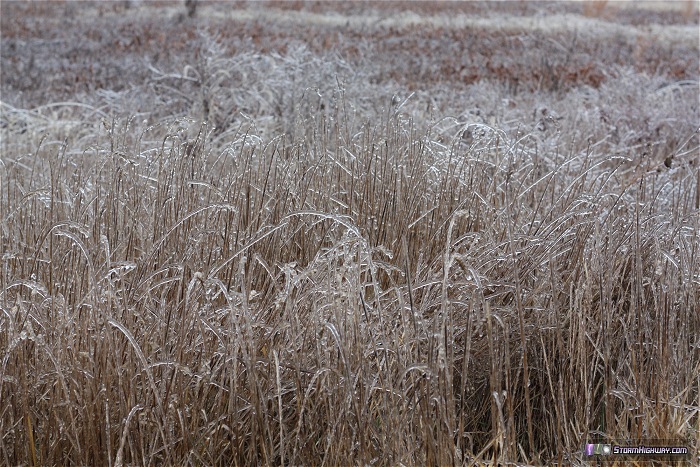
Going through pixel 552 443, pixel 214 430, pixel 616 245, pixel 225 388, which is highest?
pixel 616 245

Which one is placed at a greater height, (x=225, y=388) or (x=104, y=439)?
(x=225, y=388)

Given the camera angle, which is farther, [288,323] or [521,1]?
[521,1]

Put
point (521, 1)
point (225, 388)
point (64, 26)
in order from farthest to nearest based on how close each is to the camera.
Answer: point (521, 1), point (64, 26), point (225, 388)

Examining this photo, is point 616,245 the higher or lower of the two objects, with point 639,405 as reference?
higher

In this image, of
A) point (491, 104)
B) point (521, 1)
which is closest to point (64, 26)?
point (491, 104)

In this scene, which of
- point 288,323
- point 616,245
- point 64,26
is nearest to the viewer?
point 288,323

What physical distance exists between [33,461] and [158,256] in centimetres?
84

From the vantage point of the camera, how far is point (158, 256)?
2.74m

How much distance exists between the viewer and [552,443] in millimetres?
2383

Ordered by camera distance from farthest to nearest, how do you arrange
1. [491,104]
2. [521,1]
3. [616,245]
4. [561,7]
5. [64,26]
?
[521,1]
[561,7]
[64,26]
[491,104]
[616,245]

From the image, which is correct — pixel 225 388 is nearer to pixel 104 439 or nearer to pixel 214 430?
pixel 214 430

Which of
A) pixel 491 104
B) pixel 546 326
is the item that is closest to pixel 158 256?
pixel 546 326

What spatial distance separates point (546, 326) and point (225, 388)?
1.01 m

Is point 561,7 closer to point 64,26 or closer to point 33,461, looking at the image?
point 64,26
